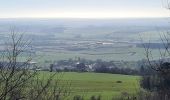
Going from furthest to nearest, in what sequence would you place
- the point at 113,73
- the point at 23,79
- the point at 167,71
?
the point at 113,73 < the point at 167,71 < the point at 23,79

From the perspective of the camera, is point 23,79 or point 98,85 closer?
point 23,79

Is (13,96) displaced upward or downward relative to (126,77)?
upward

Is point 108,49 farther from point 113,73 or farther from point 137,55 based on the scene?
point 113,73

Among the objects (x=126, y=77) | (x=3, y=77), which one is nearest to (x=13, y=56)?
(x=3, y=77)

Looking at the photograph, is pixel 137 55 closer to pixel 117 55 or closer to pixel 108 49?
pixel 117 55

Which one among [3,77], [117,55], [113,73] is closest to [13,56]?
[3,77]

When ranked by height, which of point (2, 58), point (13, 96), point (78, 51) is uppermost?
point (2, 58)

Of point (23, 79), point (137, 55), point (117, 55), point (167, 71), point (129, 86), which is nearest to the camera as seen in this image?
point (23, 79)

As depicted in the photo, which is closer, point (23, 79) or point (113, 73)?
Result: point (23, 79)

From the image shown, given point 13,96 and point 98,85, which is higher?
point 13,96
